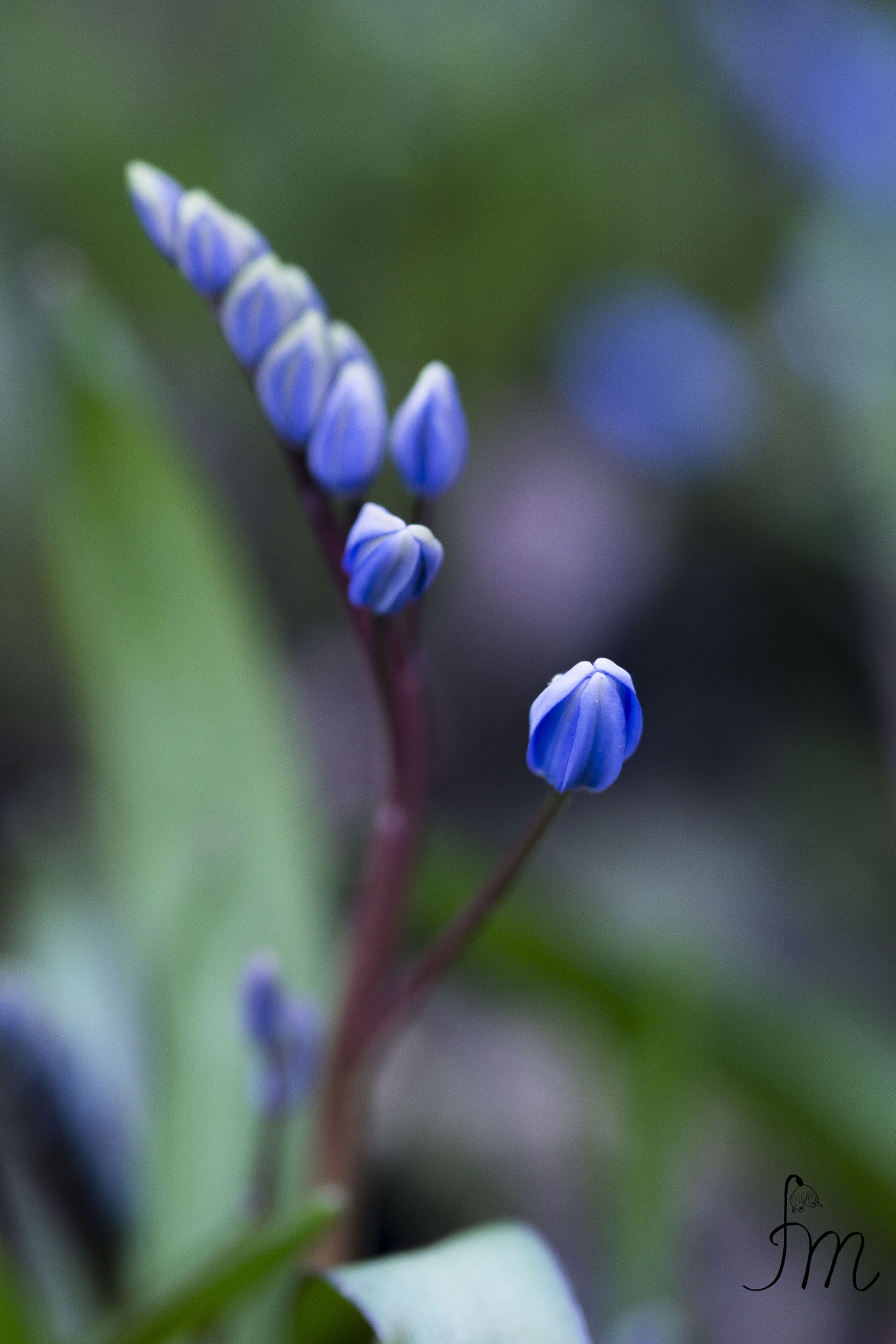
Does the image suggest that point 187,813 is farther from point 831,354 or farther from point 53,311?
point 831,354

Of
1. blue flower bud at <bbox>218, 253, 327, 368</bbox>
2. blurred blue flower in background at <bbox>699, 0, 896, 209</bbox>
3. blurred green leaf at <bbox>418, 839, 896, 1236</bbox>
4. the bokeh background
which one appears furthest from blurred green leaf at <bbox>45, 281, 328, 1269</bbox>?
blurred blue flower in background at <bbox>699, 0, 896, 209</bbox>

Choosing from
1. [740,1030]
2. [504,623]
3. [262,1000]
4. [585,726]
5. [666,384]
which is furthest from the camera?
[504,623]

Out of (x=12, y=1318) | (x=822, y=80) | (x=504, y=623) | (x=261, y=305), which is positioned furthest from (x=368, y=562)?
(x=822, y=80)

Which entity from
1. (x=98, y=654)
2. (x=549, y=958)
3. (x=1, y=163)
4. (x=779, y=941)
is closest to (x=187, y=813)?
(x=98, y=654)

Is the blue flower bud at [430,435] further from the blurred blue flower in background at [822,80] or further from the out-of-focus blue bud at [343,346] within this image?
the blurred blue flower in background at [822,80]

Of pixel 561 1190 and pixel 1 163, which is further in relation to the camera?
pixel 1 163

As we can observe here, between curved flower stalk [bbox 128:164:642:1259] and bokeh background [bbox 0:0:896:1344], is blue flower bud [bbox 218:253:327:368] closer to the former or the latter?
curved flower stalk [bbox 128:164:642:1259]

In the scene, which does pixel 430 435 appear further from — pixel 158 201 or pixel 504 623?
pixel 504 623
